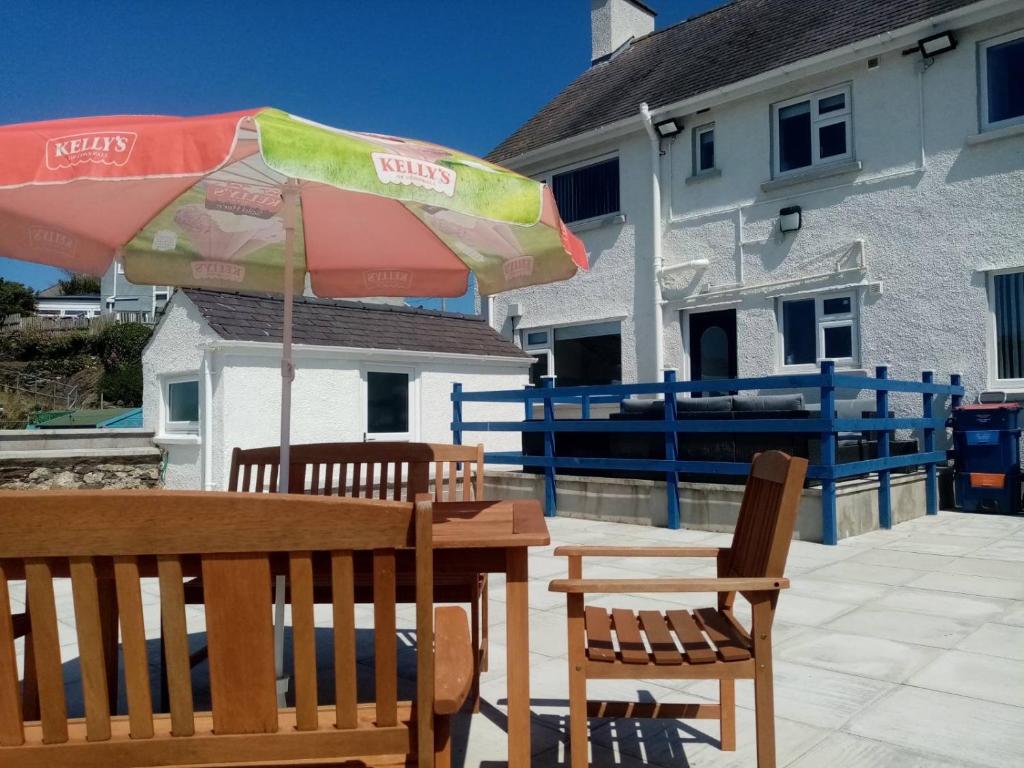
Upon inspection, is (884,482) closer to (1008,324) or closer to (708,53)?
(1008,324)

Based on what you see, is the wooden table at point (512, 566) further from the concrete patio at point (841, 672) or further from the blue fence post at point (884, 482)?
the blue fence post at point (884, 482)

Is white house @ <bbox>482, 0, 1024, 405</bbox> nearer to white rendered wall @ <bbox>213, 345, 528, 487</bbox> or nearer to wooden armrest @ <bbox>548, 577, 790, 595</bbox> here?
white rendered wall @ <bbox>213, 345, 528, 487</bbox>

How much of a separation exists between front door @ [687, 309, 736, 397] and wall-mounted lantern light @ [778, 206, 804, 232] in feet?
4.70

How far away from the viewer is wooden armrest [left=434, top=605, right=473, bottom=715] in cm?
167

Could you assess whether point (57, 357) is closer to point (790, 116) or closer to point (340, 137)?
point (790, 116)

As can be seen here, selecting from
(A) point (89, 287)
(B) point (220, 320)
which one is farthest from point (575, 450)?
(A) point (89, 287)

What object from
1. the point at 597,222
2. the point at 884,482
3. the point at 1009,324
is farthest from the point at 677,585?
the point at 597,222

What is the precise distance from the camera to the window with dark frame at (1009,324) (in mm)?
9172

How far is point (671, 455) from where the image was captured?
7.64 metres

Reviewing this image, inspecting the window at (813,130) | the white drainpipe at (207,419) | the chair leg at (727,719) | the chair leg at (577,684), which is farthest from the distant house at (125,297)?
the chair leg at (577,684)

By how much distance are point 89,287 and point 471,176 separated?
54523mm

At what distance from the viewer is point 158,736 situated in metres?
1.64

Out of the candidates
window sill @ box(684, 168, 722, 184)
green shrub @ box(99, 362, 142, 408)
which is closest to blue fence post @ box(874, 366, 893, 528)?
window sill @ box(684, 168, 722, 184)

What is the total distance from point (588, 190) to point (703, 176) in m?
2.36
